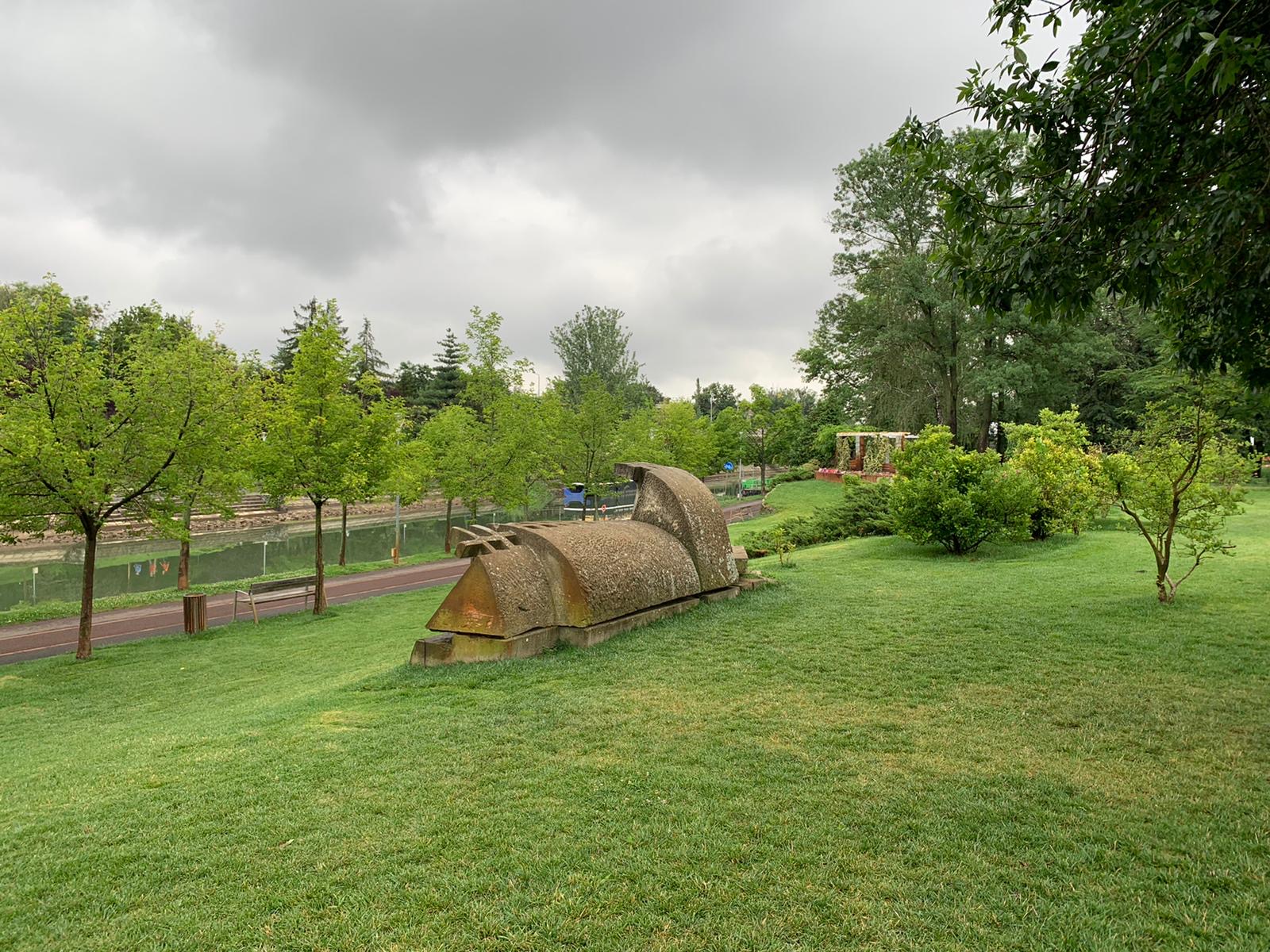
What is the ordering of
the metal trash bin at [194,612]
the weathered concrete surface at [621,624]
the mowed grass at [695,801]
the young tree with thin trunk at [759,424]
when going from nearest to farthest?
the mowed grass at [695,801] → the weathered concrete surface at [621,624] → the metal trash bin at [194,612] → the young tree with thin trunk at [759,424]

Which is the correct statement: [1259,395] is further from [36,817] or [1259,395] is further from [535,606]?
[36,817]

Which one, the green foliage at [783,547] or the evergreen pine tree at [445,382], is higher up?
the evergreen pine tree at [445,382]

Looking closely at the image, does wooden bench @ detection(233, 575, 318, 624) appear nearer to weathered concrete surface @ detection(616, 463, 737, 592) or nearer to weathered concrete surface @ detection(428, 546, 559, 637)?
weathered concrete surface @ detection(428, 546, 559, 637)

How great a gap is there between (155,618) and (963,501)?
58.4ft

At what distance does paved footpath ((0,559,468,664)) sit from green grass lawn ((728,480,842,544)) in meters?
9.91

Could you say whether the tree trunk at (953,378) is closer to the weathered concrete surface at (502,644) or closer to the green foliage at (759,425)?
the green foliage at (759,425)

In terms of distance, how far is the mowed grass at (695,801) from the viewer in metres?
3.16

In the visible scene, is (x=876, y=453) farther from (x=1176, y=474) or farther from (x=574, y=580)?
(x=574, y=580)

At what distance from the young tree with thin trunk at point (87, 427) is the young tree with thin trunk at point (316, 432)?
1877 mm

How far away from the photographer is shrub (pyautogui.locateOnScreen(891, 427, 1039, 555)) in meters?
14.5

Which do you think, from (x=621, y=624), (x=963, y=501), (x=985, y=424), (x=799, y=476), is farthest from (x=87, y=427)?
(x=799, y=476)

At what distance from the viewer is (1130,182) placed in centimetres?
511

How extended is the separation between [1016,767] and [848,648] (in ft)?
10.8

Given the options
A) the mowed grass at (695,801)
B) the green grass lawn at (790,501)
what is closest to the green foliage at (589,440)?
the green grass lawn at (790,501)
